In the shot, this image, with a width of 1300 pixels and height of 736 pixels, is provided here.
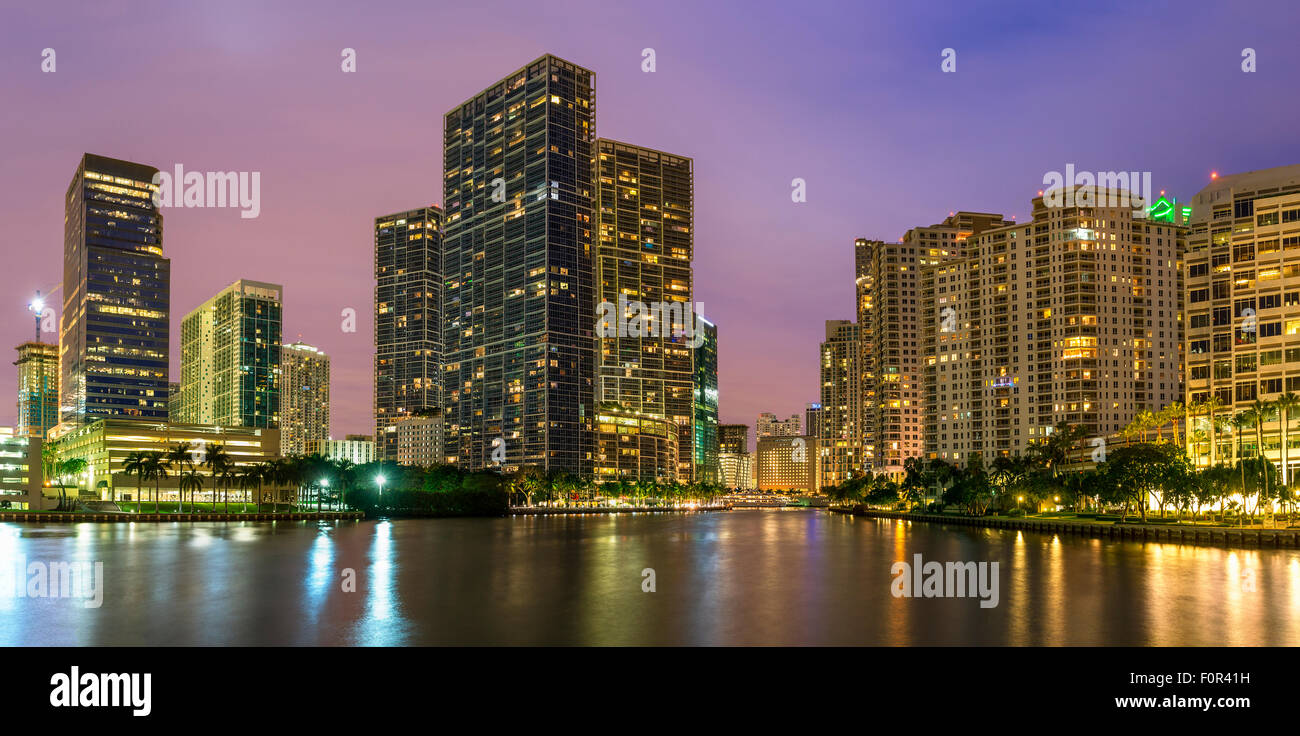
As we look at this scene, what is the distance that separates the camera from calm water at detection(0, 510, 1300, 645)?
50156 millimetres

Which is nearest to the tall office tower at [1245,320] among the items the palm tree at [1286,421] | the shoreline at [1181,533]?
the palm tree at [1286,421]

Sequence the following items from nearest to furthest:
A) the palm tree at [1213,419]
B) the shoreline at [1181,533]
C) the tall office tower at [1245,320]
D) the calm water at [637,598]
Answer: the calm water at [637,598]
the shoreline at [1181,533]
the palm tree at [1213,419]
the tall office tower at [1245,320]

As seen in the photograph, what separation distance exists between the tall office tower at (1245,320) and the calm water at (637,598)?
57.8m

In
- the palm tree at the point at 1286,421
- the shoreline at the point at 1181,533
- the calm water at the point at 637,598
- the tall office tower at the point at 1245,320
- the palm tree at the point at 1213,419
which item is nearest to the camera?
the calm water at the point at 637,598

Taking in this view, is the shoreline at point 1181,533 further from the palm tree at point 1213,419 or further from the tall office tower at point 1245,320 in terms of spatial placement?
the tall office tower at point 1245,320

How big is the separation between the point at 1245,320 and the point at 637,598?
13918 cm

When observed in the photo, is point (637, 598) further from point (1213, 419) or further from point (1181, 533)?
point (1213, 419)

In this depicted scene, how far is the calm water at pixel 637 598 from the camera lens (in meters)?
50.2

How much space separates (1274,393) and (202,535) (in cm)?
17012

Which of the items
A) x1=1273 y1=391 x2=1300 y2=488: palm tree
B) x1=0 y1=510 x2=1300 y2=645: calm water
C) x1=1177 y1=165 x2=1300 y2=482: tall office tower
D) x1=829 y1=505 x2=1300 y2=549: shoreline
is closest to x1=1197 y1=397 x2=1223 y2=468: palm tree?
x1=1177 y1=165 x2=1300 y2=482: tall office tower

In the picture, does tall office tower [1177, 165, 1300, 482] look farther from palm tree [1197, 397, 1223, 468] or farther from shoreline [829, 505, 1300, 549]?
shoreline [829, 505, 1300, 549]

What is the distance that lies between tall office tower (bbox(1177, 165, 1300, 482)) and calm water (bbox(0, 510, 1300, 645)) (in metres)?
57.8

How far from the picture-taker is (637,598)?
6569cm

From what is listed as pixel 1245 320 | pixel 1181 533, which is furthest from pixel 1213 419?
pixel 1181 533
